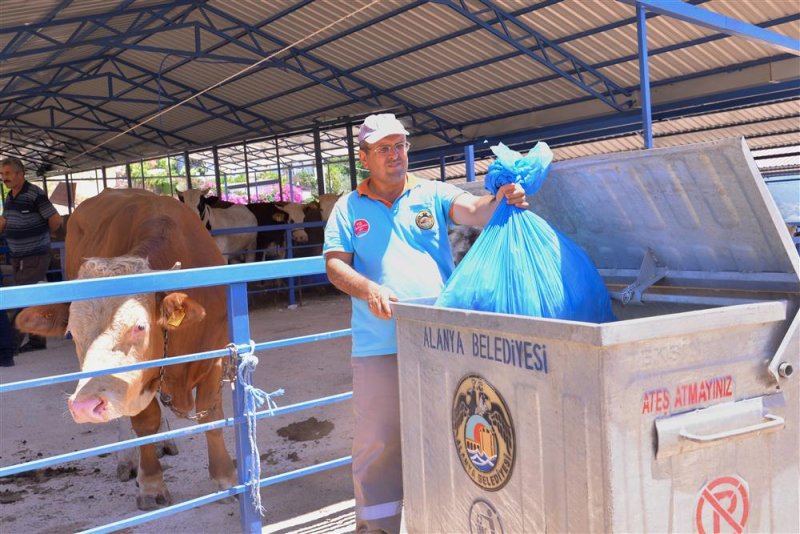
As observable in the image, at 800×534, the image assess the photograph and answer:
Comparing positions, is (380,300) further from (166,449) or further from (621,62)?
(621,62)

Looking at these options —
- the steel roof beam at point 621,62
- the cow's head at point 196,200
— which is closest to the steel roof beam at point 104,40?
the cow's head at point 196,200

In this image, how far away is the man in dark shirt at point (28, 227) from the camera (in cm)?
746

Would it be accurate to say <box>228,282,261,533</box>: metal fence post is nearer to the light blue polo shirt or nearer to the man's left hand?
the light blue polo shirt

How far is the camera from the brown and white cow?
3018 millimetres

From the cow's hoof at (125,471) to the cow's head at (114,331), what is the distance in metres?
1.00

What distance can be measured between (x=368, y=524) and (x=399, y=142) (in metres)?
1.34

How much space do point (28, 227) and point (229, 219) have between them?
6814 millimetres

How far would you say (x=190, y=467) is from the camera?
14.4ft

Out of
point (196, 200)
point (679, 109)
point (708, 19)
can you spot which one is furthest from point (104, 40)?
point (708, 19)

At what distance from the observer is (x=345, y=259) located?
2.64 m

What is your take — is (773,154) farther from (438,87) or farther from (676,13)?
(676,13)

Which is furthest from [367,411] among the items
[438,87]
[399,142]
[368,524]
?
[438,87]

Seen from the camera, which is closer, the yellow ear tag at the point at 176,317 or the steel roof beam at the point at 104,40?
the yellow ear tag at the point at 176,317

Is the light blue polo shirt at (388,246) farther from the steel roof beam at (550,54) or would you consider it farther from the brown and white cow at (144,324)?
the steel roof beam at (550,54)
